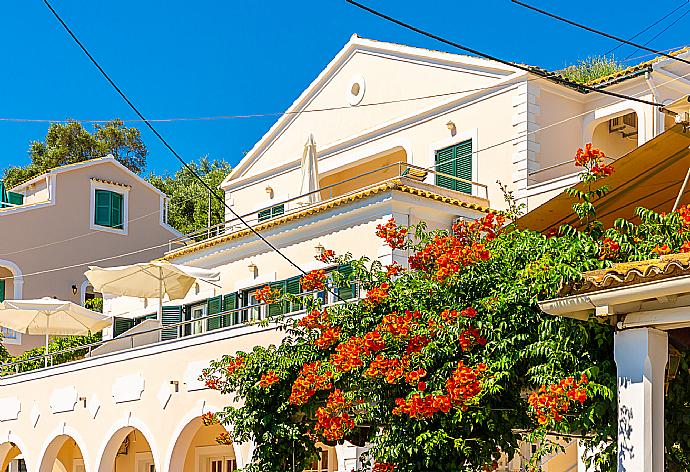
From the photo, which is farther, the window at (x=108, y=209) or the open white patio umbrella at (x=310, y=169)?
the window at (x=108, y=209)

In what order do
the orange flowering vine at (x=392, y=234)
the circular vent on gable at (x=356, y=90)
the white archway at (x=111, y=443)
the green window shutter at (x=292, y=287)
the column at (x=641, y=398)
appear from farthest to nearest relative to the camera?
the circular vent on gable at (x=356, y=90) → the white archway at (x=111, y=443) → the green window shutter at (x=292, y=287) → the orange flowering vine at (x=392, y=234) → the column at (x=641, y=398)

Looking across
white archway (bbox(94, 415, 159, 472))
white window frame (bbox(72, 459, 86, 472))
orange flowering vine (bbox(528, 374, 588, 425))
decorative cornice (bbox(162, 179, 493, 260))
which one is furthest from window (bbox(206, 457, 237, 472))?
orange flowering vine (bbox(528, 374, 588, 425))

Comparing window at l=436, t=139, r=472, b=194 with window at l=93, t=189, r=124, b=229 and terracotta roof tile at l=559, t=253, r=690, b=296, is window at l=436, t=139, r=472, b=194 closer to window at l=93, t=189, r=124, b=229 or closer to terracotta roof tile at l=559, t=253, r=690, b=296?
terracotta roof tile at l=559, t=253, r=690, b=296

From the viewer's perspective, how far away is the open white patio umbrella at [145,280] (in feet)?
74.7

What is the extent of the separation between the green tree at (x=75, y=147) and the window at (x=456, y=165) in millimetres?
30318

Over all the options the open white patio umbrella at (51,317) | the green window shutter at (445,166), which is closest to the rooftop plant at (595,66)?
the green window shutter at (445,166)

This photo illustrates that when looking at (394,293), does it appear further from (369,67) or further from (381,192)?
(369,67)

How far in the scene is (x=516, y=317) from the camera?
10.1 metres

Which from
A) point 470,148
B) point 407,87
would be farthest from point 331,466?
point 407,87

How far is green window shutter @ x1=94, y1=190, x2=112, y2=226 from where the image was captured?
1406 inches

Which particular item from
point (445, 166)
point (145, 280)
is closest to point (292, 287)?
point (145, 280)

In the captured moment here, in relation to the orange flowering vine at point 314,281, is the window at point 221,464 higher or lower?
lower

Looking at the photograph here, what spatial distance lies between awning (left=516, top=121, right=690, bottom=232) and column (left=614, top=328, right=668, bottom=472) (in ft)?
7.00

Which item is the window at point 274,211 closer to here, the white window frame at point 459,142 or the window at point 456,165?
the white window frame at point 459,142
